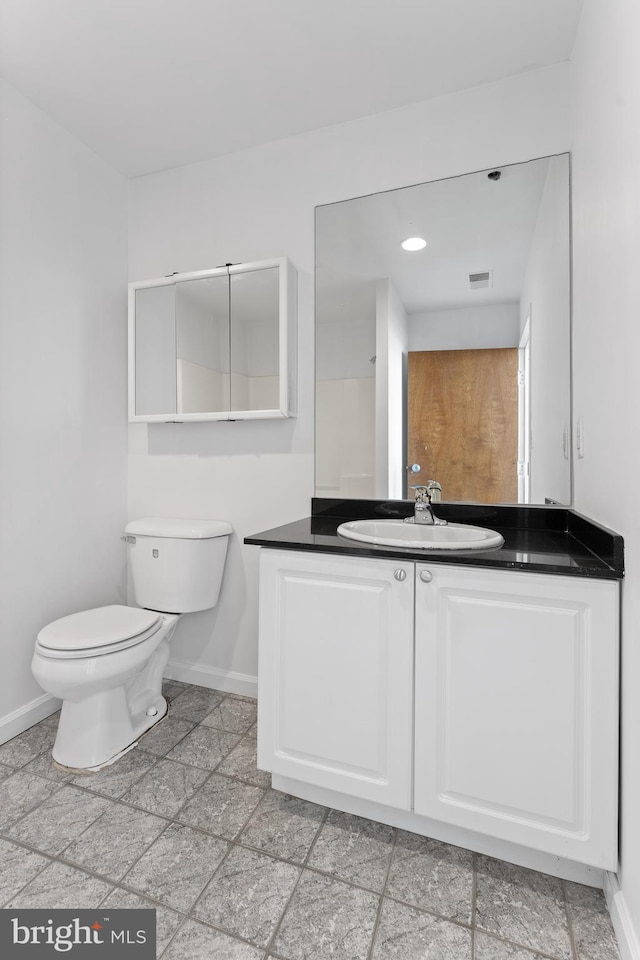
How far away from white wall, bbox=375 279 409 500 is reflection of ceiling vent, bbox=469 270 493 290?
0.26 metres

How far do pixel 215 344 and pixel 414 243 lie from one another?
0.91 m

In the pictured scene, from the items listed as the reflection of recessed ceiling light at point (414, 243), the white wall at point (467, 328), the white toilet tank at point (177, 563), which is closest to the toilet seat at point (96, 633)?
the white toilet tank at point (177, 563)

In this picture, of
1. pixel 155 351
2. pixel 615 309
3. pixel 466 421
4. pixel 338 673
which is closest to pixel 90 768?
pixel 338 673

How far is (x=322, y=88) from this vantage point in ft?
6.03

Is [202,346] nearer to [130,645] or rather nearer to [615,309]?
[130,645]

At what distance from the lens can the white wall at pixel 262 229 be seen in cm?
180

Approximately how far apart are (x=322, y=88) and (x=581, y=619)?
1.99 metres

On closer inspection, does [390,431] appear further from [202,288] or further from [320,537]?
[202,288]

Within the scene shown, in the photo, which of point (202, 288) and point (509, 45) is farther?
point (202, 288)

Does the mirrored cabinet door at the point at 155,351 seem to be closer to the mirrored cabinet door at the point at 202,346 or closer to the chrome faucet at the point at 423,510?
the mirrored cabinet door at the point at 202,346

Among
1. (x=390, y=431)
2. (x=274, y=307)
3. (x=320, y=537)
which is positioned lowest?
(x=320, y=537)

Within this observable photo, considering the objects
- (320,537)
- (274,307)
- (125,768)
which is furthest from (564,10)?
(125,768)

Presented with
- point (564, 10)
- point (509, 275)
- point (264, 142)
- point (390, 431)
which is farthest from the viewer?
point (264, 142)

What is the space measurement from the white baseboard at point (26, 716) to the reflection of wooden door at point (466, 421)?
1754mm
